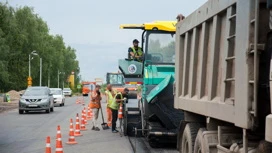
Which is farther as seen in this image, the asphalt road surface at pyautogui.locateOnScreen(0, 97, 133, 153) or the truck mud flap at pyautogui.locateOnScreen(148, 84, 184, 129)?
the asphalt road surface at pyautogui.locateOnScreen(0, 97, 133, 153)

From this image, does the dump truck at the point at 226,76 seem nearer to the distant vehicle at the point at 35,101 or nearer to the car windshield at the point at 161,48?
the car windshield at the point at 161,48

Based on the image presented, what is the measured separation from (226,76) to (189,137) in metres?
2.57

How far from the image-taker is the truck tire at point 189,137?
8466 millimetres

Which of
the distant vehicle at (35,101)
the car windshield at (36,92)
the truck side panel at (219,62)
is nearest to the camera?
the truck side panel at (219,62)

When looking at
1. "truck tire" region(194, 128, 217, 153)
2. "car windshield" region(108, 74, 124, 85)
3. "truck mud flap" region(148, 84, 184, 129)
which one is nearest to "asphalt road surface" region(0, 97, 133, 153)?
"truck mud flap" region(148, 84, 184, 129)

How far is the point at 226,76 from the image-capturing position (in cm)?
625

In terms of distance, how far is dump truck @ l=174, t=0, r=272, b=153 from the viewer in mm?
5148

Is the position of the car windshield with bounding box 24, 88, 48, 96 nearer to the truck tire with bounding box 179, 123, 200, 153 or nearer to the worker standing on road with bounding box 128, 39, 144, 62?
the worker standing on road with bounding box 128, 39, 144, 62

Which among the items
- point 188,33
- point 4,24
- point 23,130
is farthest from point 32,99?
point 4,24

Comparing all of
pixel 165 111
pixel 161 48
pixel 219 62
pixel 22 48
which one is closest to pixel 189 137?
pixel 219 62

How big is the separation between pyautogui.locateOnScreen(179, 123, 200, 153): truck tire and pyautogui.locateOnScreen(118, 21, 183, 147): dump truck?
3.82 m

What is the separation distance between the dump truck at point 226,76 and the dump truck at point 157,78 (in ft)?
12.0

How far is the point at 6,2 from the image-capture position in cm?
7188

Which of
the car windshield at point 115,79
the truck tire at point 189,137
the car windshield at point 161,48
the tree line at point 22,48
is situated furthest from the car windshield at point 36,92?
the tree line at point 22,48
